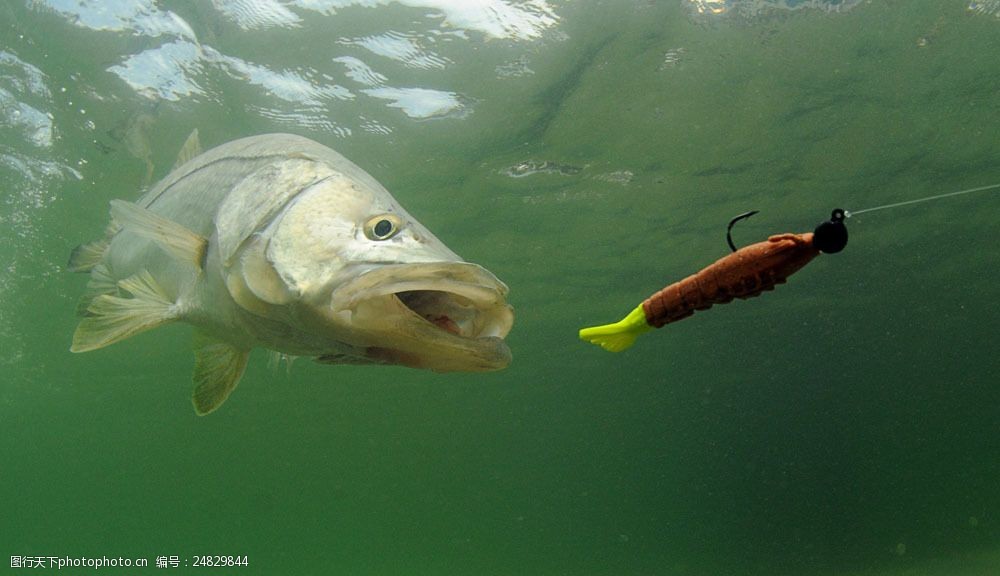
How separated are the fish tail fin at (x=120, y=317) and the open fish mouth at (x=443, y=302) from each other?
1.94 metres

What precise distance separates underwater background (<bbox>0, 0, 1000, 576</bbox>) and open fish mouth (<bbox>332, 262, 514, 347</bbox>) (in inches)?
334

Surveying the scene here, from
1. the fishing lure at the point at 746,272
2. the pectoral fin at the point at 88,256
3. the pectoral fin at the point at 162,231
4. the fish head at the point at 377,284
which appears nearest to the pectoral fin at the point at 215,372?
the pectoral fin at the point at 162,231

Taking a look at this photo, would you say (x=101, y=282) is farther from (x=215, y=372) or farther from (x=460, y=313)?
(x=460, y=313)

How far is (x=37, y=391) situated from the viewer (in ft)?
129

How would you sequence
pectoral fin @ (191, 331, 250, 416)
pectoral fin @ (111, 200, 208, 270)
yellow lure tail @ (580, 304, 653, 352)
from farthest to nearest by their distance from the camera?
pectoral fin @ (191, 331, 250, 416), pectoral fin @ (111, 200, 208, 270), yellow lure tail @ (580, 304, 653, 352)

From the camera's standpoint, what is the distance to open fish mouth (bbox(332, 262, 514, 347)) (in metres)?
2.33

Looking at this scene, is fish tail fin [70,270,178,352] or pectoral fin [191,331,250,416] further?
pectoral fin [191,331,250,416]

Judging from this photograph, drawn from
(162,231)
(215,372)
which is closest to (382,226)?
(162,231)

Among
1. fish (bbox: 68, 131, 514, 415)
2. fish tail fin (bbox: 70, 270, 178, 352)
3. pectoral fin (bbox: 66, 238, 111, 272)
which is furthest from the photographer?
pectoral fin (bbox: 66, 238, 111, 272)

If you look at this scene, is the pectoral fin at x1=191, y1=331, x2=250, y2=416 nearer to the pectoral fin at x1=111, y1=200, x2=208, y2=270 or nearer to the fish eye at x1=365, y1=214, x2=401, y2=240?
the pectoral fin at x1=111, y1=200, x2=208, y2=270

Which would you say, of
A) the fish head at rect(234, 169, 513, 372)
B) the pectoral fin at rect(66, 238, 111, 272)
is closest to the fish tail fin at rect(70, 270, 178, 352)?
the fish head at rect(234, 169, 513, 372)

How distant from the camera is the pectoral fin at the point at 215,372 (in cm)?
394

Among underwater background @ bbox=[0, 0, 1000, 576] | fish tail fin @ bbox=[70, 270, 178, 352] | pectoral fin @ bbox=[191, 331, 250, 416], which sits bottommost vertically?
pectoral fin @ bbox=[191, 331, 250, 416]

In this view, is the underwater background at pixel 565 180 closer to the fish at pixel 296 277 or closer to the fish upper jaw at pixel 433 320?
the fish at pixel 296 277
